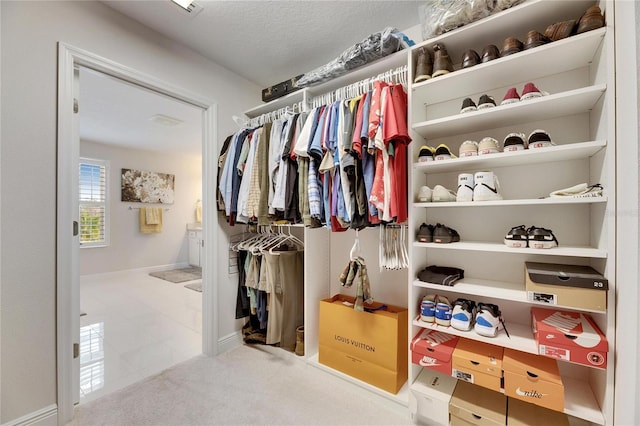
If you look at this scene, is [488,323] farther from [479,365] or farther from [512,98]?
[512,98]

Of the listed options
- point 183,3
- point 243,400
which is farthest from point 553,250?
point 183,3

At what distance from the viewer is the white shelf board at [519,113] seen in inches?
43.3

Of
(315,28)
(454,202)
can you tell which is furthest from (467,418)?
(315,28)

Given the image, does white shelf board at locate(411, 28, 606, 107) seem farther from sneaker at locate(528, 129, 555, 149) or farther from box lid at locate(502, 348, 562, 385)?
box lid at locate(502, 348, 562, 385)

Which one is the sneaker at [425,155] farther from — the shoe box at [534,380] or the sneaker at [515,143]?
the shoe box at [534,380]

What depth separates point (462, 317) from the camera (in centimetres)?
133

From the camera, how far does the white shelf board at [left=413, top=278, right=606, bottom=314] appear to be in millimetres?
1204

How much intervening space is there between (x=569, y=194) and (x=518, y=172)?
0.34m

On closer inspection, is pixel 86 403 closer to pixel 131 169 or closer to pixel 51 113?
pixel 51 113

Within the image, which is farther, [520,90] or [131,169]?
[131,169]

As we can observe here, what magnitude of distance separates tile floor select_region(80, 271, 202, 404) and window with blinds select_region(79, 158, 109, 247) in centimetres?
87

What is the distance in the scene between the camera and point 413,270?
147 centimetres

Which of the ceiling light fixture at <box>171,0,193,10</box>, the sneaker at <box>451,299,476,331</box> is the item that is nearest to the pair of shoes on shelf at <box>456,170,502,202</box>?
the sneaker at <box>451,299,476,331</box>

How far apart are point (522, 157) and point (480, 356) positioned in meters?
0.98
